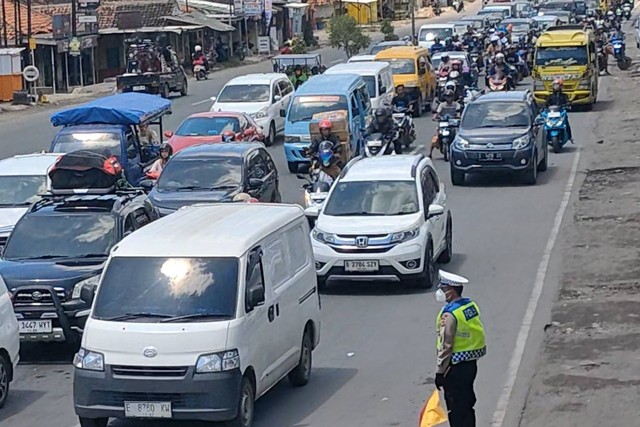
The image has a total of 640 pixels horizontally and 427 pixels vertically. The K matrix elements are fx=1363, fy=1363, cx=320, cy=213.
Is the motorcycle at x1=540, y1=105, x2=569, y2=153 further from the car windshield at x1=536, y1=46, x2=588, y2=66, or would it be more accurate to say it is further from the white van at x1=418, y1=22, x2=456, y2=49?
the white van at x1=418, y1=22, x2=456, y2=49

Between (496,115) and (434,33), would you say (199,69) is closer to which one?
(434,33)

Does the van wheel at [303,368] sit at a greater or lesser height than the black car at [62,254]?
lesser

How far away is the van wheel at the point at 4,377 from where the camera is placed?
12.8 metres

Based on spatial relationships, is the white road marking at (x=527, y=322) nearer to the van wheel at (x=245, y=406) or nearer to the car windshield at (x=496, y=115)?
the van wheel at (x=245, y=406)

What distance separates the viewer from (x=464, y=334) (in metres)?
10.4

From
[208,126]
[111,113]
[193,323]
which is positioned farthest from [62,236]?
[208,126]

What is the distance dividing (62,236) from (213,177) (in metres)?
6.23

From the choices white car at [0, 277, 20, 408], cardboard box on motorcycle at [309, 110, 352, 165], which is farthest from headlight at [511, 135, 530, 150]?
white car at [0, 277, 20, 408]

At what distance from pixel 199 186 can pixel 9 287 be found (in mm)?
7262

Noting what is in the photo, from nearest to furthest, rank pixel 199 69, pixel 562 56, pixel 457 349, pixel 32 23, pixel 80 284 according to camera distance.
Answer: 1. pixel 457 349
2. pixel 80 284
3. pixel 562 56
4. pixel 199 69
5. pixel 32 23

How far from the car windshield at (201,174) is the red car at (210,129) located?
6538 mm

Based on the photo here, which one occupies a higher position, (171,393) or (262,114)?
(262,114)

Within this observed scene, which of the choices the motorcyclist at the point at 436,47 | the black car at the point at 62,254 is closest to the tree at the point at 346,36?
the motorcyclist at the point at 436,47

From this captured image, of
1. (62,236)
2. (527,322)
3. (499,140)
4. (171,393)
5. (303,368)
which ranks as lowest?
(527,322)
